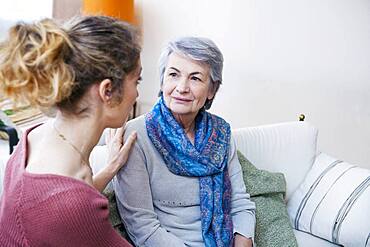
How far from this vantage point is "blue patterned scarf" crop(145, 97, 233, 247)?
1.53 meters

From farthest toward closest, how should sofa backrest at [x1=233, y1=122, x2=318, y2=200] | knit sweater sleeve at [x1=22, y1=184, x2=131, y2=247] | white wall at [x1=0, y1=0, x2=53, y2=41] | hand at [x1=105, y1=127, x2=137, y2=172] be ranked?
white wall at [x1=0, y1=0, x2=53, y2=41], sofa backrest at [x1=233, y1=122, x2=318, y2=200], hand at [x1=105, y1=127, x2=137, y2=172], knit sweater sleeve at [x1=22, y1=184, x2=131, y2=247]

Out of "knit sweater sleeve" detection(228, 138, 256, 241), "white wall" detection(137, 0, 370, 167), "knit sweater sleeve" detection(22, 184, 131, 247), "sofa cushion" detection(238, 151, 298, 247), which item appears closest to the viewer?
"knit sweater sleeve" detection(22, 184, 131, 247)

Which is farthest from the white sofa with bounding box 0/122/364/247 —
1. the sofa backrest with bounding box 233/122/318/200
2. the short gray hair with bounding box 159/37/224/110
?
the short gray hair with bounding box 159/37/224/110

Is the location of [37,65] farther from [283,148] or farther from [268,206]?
[283,148]

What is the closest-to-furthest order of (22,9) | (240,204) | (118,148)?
(118,148), (240,204), (22,9)

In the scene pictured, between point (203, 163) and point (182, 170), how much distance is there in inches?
3.4

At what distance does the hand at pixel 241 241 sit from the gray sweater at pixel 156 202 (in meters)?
0.01

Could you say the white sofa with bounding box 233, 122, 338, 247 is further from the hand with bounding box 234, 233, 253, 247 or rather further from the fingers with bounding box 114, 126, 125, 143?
the fingers with bounding box 114, 126, 125, 143

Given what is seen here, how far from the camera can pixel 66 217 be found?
93 centimetres

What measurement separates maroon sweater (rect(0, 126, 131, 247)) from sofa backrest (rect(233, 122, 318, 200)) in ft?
3.78

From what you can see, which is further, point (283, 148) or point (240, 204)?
point (283, 148)

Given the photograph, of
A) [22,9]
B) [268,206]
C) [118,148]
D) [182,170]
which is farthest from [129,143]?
[22,9]

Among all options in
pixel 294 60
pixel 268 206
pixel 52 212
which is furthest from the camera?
pixel 294 60

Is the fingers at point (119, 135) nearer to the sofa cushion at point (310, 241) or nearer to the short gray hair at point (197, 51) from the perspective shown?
the short gray hair at point (197, 51)
